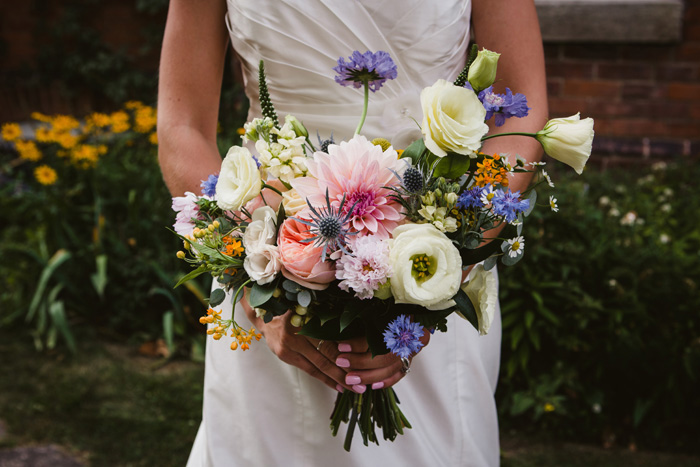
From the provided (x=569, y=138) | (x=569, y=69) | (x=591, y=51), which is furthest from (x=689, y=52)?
(x=569, y=138)

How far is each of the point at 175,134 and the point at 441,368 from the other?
2.93 ft

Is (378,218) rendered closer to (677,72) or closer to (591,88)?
(591,88)

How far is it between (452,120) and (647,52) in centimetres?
360

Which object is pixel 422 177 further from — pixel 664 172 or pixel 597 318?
pixel 664 172

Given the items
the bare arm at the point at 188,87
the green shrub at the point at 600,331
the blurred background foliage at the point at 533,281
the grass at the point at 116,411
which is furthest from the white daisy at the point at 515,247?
the grass at the point at 116,411

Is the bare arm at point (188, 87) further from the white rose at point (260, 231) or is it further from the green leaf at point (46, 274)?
the green leaf at point (46, 274)

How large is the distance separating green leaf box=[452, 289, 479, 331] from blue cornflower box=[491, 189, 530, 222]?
0.65ft

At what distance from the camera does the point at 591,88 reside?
4.16m

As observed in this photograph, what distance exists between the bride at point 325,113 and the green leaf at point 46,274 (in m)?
2.18

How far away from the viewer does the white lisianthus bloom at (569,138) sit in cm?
110

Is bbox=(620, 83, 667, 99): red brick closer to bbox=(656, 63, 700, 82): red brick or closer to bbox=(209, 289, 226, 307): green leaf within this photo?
bbox=(656, 63, 700, 82): red brick

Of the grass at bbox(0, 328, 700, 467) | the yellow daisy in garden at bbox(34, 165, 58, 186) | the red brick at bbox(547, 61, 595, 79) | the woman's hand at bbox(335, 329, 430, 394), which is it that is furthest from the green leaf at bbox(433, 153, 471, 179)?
the red brick at bbox(547, 61, 595, 79)

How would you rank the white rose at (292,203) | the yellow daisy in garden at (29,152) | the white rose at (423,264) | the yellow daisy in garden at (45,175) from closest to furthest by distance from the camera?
the white rose at (423,264) < the white rose at (292,203) < the yellow daisy in garden at (45,175) < the yellow daisy in garden at (29,152)

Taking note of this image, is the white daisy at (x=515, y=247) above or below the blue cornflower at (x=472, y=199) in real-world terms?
below
